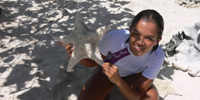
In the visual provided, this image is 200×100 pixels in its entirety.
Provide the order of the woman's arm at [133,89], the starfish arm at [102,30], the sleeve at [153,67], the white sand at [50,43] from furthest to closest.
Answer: the white sand at [50,43] < the starfish arm at [102,30] < the sleeve at [153,67] < the woman's arm at [133,89]

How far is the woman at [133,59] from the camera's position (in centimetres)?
164

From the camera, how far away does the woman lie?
5.38ft

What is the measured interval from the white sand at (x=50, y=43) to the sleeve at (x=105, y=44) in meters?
0.86

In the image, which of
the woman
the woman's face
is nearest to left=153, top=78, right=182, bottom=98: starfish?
the woman

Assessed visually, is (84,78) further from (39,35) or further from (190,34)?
(190,34)

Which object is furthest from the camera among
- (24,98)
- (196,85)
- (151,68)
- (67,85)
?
(196,85)

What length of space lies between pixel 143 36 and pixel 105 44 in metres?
0.63

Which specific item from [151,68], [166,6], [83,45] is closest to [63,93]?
[83,45]

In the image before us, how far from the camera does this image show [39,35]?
3.84 metres

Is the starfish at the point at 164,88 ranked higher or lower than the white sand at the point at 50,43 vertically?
lower

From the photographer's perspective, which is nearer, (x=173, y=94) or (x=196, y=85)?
(x=173, y=94)

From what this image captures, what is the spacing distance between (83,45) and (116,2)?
13.2 feet

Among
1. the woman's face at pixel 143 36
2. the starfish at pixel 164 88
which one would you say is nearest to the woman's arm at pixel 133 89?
the woman's face at pixel 143 36

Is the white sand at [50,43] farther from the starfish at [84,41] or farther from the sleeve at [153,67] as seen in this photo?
the sleeve at [153,67]
